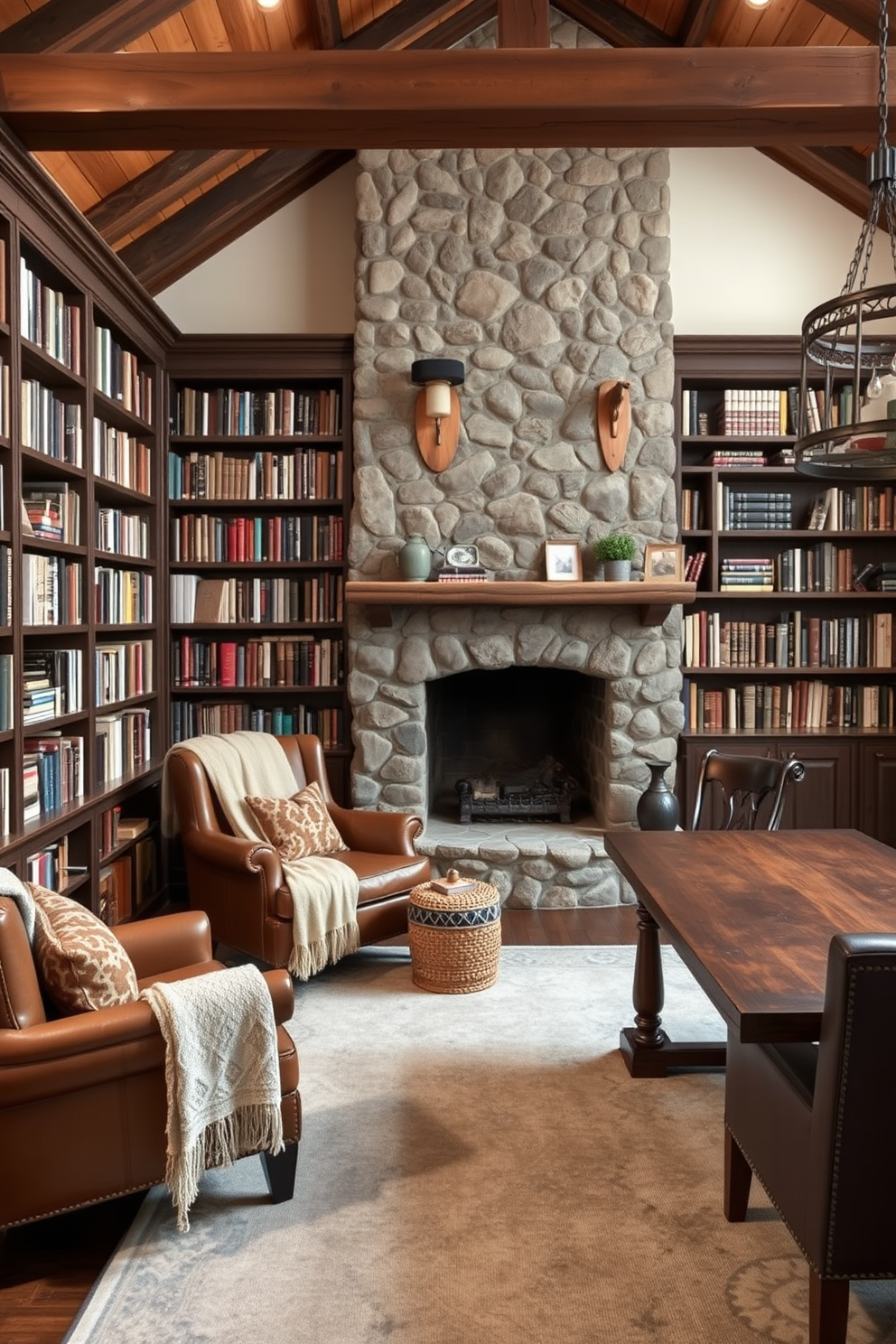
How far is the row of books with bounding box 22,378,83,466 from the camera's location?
3.39 m

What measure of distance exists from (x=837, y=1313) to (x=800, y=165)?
521 cm

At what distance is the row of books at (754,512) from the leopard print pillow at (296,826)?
2.59m

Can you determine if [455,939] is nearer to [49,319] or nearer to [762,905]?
[762,905]

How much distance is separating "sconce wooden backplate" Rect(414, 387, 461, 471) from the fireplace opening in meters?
1.26

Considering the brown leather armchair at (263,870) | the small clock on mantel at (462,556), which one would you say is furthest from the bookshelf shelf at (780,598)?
the brown leather armchair at (263,870)

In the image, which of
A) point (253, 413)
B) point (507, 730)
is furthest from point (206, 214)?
point (507, 730)

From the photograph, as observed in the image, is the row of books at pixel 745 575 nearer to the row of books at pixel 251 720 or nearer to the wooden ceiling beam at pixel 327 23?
the row of books at pixel 251 720

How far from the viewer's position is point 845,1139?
5.30ft

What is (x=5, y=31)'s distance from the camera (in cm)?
322

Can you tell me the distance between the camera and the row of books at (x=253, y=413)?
514 centimetres

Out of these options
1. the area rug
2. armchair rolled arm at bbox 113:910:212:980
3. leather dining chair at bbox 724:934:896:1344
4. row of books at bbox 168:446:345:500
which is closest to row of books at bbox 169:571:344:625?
row of books at bbox 168:446:345:500

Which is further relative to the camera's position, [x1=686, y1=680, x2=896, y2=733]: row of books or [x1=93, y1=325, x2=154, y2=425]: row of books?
[x1=686, y1=680, x2=896, y2=733]: row of books

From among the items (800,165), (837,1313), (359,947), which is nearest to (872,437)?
(837,1313)

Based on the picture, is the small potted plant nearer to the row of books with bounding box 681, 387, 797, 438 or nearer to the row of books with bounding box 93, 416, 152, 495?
the row of books with bounding box 681, 387, 797, 438
